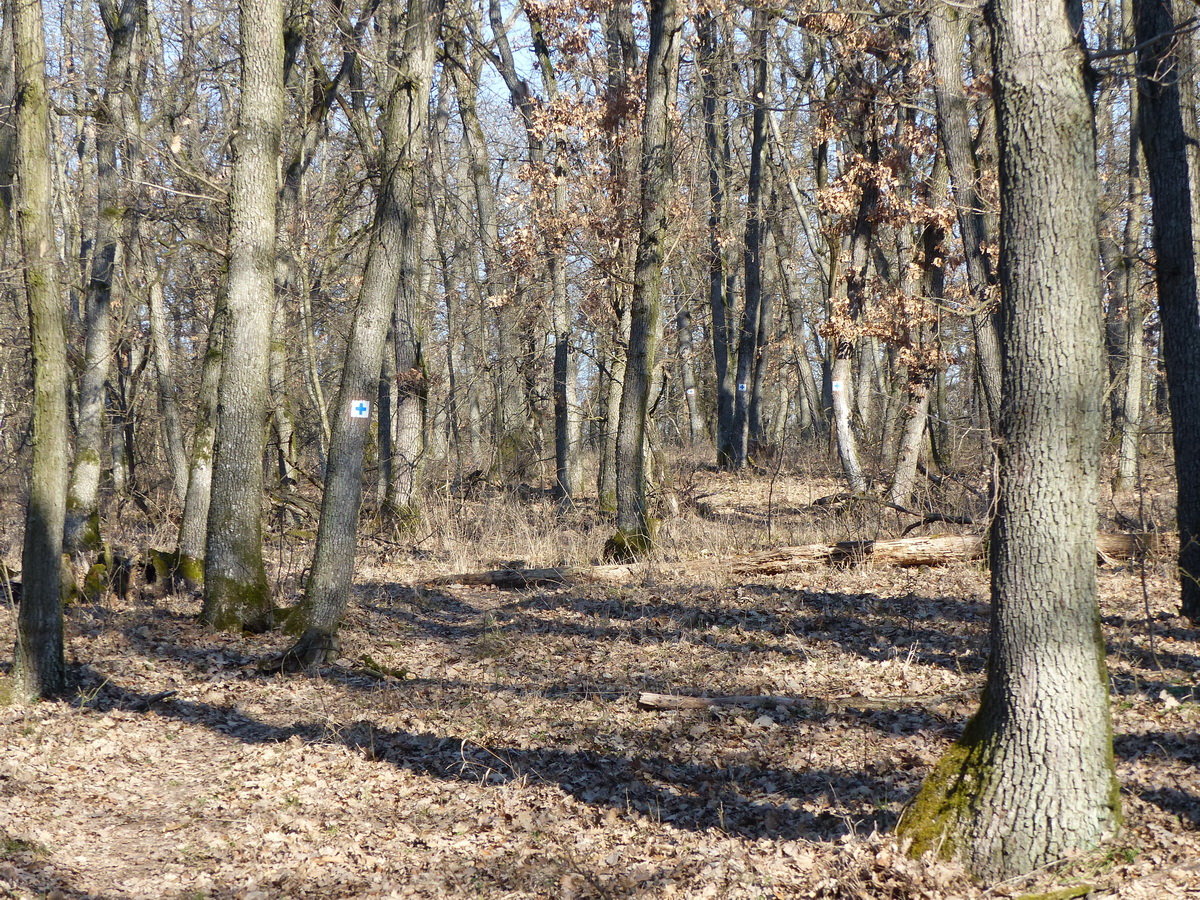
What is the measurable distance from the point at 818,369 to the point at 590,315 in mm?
28126

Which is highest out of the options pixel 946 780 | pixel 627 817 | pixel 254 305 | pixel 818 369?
pixel 818 369

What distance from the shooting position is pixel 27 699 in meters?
6.91

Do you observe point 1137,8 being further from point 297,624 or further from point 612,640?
point 297,624

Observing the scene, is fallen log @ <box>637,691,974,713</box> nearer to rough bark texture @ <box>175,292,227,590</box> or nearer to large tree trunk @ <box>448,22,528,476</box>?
rough bark texture @ <box>175,292,227,590</box>

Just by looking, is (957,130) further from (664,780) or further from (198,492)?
(198,492)

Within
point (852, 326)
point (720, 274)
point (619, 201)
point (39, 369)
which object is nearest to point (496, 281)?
point (619, 201)

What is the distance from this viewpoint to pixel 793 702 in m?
6.44

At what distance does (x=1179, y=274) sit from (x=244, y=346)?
8.30 metres

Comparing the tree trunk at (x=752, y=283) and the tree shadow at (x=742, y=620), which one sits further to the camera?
the tree trunk at (x=752, y=283)

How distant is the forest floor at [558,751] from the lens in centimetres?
451

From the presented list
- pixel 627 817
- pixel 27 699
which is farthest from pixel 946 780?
pixel 27 699

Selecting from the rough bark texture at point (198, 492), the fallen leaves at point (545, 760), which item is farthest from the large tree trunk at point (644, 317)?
the rough bark texture at point (198, 492)

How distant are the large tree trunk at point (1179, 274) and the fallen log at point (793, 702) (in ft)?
8.67

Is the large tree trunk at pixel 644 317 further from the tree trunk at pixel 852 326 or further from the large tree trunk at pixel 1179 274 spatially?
the large tree trunk at pixel 1179 274
